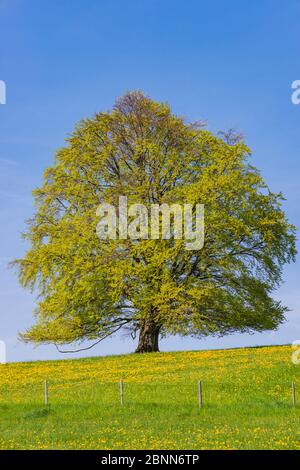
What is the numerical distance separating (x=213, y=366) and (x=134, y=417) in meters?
13.4

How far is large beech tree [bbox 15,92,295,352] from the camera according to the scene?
4519 cm

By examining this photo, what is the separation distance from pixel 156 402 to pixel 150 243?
1559 cm

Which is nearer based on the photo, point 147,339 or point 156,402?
point 156,402

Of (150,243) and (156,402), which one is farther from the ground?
(150,243)

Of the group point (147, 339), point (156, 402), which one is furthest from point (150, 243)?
point (156, 402)

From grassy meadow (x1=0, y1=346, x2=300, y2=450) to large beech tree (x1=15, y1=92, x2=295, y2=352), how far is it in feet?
8.37

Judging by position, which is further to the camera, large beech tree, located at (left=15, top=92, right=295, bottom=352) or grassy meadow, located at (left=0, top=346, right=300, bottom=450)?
large beech tree, located at (left=15, top=92, right=295, bottom=352)

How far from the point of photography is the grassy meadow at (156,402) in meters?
21.3

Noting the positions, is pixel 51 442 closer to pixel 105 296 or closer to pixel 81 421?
pixel 81 421

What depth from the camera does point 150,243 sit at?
145 ft

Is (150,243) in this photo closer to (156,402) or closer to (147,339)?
(147,339)

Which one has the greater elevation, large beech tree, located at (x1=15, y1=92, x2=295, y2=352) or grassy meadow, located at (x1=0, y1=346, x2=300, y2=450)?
large beech tree, located at (x1=15, y1=92, x2=295, y2=352)

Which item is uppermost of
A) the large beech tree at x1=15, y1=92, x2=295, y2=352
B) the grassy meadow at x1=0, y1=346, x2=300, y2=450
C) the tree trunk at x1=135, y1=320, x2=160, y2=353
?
the large beech tree at x1=15, y1=92, x2=295, y2=352

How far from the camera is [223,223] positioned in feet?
149
